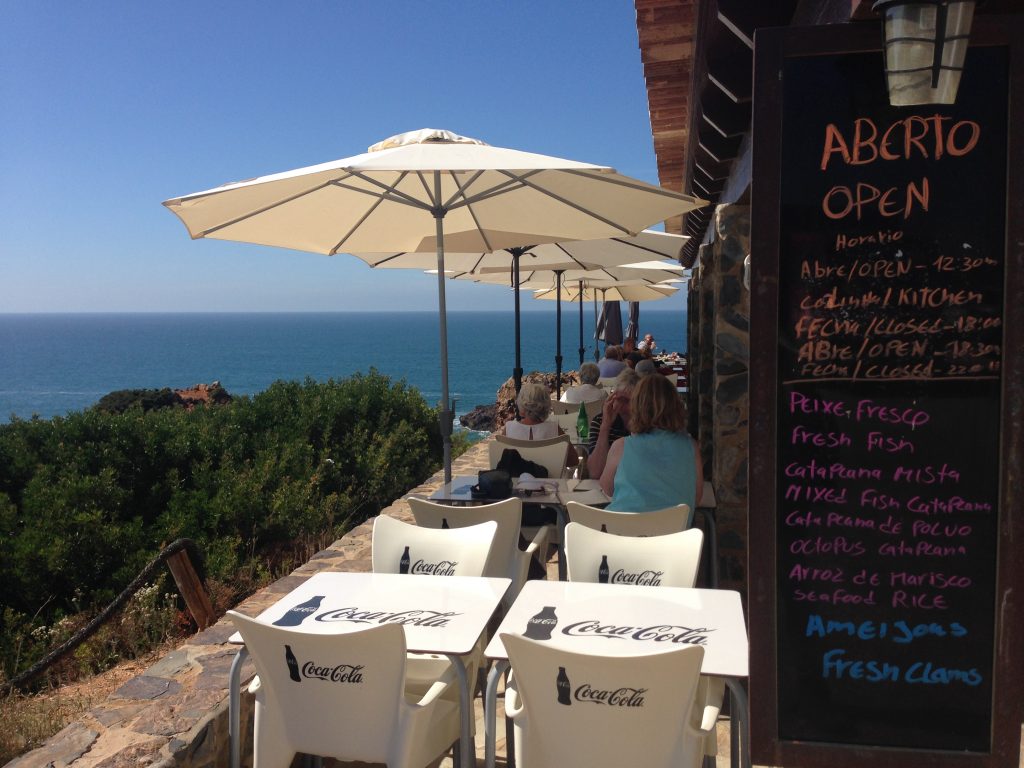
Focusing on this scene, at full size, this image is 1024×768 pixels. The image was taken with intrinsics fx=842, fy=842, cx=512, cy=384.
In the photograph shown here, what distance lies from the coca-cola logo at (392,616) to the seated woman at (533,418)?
2.53 m

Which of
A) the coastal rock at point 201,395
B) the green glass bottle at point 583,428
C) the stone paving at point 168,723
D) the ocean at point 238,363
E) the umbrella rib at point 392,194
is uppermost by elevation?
the umbrella rib at point 392,194

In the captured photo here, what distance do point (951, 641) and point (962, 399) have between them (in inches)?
24.2

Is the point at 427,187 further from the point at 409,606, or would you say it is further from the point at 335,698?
the point at 335,698

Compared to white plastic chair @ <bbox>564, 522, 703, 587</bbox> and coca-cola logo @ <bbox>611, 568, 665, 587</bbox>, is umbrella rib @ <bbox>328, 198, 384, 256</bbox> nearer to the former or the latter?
white plastic chair @ <bbox>564, 522, 703, 587</bbox>

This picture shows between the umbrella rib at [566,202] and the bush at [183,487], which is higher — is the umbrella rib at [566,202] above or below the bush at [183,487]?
above

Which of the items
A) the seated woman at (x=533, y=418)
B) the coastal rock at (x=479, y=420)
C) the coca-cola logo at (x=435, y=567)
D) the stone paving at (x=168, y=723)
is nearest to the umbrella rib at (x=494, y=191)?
the seated woman at (x=533, y=418)

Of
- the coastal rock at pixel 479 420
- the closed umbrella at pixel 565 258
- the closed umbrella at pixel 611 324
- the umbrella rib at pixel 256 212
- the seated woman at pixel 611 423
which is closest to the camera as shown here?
the umbrella rib at pixel 256 212

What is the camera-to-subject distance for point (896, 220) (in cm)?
206

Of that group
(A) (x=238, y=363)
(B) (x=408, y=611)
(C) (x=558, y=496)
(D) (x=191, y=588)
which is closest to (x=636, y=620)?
(B) (x=408, y=611)

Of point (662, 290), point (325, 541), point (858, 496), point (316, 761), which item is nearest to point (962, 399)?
point (858, 496)

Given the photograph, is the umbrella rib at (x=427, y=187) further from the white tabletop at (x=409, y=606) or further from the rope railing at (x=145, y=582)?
the white tabletop at (x=409, y=606)

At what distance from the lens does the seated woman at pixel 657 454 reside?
3834mm

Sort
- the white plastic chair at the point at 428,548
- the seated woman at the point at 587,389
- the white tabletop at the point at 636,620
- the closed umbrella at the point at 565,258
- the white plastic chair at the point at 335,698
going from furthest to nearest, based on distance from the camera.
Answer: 1. the seated woman at the point at 587,389
2. the closed umbrella at the point at 565,258
3. the white plastic chair at the point at 428,548
4. the white tabletop at the point at 636,620
5. the white plastic chair at the point at 335,698

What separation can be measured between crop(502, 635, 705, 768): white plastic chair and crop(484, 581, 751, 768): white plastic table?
14 centimetres
